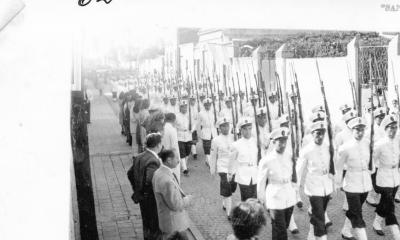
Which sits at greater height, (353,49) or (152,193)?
(353,49)

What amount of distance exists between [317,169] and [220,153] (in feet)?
5.42

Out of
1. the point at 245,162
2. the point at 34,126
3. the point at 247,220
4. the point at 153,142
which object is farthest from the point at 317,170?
the point at 34,126

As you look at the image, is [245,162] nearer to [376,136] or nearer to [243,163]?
[243,163]

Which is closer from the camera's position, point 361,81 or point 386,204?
point 386,204

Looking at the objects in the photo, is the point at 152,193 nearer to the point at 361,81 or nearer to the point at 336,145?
the point at 336,145

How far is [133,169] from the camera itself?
465 centimetres

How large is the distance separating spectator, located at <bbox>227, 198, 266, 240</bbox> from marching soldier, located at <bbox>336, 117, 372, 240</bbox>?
8.23 ft

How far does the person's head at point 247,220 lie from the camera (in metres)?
2.68

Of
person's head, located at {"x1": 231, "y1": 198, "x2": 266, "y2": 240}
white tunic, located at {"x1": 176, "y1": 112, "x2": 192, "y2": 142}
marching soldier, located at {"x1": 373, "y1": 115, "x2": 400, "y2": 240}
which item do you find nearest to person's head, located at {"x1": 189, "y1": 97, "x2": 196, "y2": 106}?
white tunic, located at {"x1": 176, "y1": 112, "x2": 192, "y2": 142}

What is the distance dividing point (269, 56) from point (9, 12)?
357 inches

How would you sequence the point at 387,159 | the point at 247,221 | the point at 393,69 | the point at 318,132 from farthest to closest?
1. the point at 393,69
2. the point at 387,159
3. the point at 318,132
4. the point at 247,221

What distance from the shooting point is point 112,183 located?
7.82 metres

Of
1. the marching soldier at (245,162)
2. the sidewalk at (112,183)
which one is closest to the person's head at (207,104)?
the sidewalk at (112,183)

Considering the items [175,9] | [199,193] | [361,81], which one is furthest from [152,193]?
[361,81]
